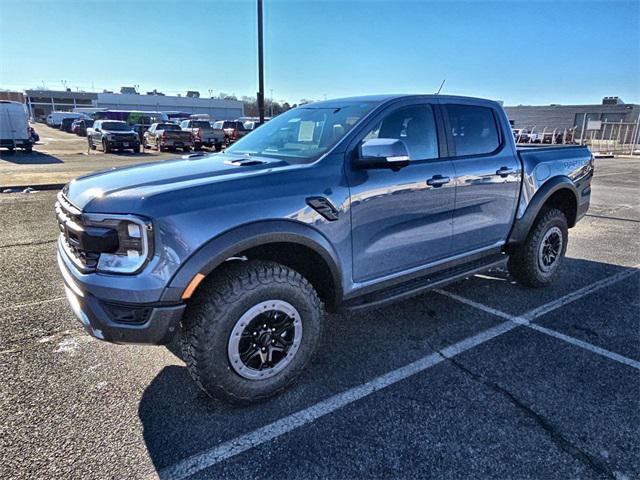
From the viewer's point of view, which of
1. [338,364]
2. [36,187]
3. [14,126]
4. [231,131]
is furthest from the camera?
[231,131]

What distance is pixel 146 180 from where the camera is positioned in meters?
2.70

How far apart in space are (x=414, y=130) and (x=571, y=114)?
61954 mm

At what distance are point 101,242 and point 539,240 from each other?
4.12 m

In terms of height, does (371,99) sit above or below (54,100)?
below

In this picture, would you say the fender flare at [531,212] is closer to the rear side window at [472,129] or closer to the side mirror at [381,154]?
the rear side window at [472,129]

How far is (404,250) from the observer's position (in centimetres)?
334

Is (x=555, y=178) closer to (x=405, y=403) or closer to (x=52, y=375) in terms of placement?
(x=405, y=403)

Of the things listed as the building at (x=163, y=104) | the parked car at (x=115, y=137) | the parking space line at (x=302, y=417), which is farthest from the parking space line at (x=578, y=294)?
the building at (x=163, y=104)

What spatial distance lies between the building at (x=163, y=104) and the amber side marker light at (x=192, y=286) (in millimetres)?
79783

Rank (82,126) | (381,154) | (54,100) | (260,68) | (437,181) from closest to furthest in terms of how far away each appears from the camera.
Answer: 1. (381,154)
2. (437,181)
3. (260,68)
4. (82,126)
5. (54,100)

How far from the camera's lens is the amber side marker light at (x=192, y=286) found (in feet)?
7.74

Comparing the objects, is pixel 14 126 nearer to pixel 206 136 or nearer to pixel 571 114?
pixel 206 136

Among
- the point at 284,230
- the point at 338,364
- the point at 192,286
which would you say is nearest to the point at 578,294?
the point at 338,364

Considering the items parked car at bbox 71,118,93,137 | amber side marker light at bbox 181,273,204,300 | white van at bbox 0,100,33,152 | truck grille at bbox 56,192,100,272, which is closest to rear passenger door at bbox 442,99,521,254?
amber side marker light at bbox 181,273,204,300
